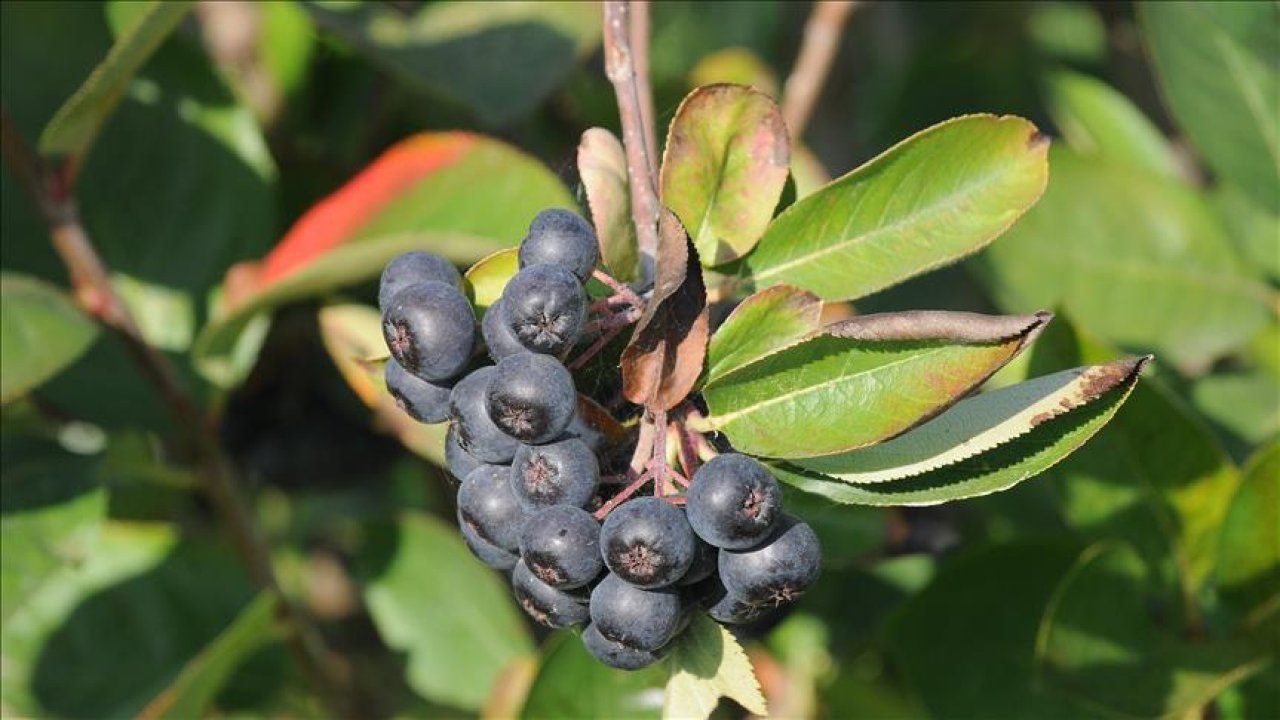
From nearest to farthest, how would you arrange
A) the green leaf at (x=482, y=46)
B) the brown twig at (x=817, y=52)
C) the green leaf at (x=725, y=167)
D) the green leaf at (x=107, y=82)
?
the green leaf at (x=725, y=167)
the green leaf at (x=107, y=82)
the green leaf at (x=482, y=46)
the brown twig at (x=817, y=52)

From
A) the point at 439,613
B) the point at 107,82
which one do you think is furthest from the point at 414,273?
the point at 439,613

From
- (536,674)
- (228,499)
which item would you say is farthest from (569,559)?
(228,499)

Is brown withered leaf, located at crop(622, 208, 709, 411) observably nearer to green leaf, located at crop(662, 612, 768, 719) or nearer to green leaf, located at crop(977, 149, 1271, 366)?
green leaf, located at crop(662, 612, 768, 719)

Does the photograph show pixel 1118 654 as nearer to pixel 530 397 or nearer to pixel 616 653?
pixel 616 653

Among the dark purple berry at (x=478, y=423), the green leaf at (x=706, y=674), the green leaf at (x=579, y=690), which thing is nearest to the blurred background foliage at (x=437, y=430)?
the green leaf at (x=579, y=690)

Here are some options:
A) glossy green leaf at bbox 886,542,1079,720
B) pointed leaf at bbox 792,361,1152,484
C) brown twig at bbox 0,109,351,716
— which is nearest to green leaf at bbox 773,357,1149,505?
pointed leaf at bbox 792,361,1152,484

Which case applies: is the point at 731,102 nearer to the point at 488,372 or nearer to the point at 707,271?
the point at 707,271

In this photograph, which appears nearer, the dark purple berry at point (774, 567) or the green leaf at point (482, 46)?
the dark purple berry at point (774, 567)

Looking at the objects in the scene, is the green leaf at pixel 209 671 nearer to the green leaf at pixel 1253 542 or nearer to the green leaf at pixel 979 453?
the green leaf at pixel 979 453
